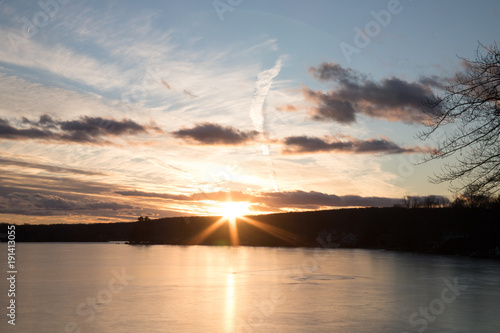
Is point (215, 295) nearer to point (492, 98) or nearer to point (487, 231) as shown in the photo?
point (492, 98)

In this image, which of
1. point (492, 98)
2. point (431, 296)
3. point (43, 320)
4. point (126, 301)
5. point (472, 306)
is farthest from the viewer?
point (431, 296)

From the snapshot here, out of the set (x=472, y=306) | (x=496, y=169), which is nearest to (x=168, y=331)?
(x=496, y=169)

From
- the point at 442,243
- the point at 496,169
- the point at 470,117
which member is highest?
the point at 470,117

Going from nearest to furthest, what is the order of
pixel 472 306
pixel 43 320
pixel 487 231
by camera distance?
pixel 43 320, pixel 472 306, pixel 487 231

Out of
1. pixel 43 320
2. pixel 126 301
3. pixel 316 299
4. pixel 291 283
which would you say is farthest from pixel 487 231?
pixel 43 320

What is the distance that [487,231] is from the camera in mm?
92500

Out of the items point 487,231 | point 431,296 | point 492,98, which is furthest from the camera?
point 487,231

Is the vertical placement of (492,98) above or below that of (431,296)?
above

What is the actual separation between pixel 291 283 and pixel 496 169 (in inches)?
1193

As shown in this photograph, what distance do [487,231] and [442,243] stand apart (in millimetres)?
30659

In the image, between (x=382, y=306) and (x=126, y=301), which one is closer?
(x=382, y=306)

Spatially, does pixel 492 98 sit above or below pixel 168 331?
above

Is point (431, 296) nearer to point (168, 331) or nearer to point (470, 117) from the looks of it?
point (168, 331)

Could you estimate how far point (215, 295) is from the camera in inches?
1225
